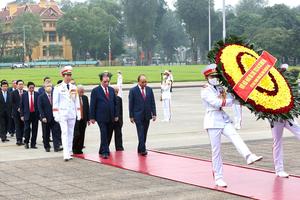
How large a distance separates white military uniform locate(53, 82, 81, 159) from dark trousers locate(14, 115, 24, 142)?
310cm

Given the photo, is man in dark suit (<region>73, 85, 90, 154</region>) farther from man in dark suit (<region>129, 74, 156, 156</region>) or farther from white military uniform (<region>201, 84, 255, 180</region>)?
white military uniform (<region>201, 84, 255, 180</region>)

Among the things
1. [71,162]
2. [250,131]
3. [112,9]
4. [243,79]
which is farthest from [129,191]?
[112,9]

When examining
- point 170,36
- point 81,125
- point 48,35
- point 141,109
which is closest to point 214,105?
point 141,109

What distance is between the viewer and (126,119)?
22703 mm

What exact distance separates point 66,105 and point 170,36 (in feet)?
469

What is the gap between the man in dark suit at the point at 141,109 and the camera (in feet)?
43.9

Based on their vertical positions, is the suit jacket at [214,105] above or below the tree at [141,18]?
below

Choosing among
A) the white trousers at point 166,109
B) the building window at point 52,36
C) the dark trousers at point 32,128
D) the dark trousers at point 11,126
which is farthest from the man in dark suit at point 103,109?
the building window at point 52,36

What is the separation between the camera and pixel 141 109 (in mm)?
13406

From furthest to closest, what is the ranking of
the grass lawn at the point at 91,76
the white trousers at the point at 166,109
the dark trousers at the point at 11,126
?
the grass lawn at the point at 91,76 → the white trousers at the point at 166,109 → the dark trousers at the point at 11,126

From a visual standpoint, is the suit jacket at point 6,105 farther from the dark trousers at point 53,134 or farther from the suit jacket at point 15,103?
the dark trousers at point 53,134

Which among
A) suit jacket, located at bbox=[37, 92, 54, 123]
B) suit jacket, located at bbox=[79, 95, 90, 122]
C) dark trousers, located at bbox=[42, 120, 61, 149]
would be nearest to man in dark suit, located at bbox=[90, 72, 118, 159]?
suit jacket, located at bbox=[79, 95, 90, 122]

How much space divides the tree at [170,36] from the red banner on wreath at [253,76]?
459 feet

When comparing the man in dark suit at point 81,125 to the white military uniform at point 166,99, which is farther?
the white military uniform at point 166,99
